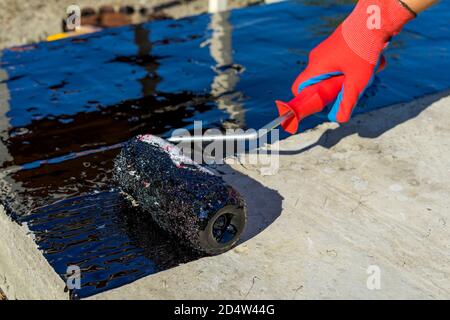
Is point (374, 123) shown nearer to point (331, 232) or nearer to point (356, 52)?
point (356, 52)

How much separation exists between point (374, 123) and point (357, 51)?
0.92 metres

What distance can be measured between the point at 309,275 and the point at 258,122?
1.76 meters

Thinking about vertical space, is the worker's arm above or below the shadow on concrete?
above

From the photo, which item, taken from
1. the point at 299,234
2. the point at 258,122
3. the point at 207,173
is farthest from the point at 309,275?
the point at 258,122

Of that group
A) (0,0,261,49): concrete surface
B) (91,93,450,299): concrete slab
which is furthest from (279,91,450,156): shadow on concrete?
(0,0,261,49): concrete surface

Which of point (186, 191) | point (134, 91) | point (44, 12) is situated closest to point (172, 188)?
point (186, 191)

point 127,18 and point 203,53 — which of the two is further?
point 127,18

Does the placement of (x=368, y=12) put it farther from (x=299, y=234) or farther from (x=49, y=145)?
(x=49, y=145)

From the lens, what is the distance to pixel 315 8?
258 inches

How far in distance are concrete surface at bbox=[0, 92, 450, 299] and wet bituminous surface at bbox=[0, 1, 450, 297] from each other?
0.15 meters

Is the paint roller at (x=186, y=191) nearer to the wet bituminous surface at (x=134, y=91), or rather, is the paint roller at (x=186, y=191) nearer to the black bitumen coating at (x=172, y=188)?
the black bitumen coating at (x=172, y=188)

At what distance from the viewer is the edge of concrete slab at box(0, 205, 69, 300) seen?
280 centimetres

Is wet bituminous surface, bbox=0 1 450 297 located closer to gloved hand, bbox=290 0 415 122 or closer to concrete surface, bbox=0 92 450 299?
concrete surface, bbox=0 92 450 299

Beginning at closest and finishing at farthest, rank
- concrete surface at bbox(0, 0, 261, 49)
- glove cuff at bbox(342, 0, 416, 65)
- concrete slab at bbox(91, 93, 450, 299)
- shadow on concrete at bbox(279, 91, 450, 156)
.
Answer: concrete slab at bbox(91, 93, 450, 299)
glove cuff at bbox(342, 0, 416, 65)
shadow on concrete at bbox(279, 91, 450, 156)
concrete surface at bbox(0, 0, 261, 49)
